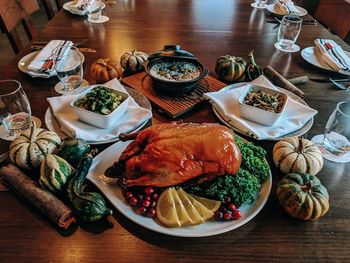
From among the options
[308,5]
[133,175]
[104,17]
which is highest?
[133,175]

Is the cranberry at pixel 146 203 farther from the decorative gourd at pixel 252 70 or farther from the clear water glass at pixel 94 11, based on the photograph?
the clear water glass at pixel 94 11

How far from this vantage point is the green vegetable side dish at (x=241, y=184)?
2.56 feet

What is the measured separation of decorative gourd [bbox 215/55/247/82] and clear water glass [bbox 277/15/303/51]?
1.59ft

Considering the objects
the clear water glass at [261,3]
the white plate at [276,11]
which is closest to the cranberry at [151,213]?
the white plate at [276,11]

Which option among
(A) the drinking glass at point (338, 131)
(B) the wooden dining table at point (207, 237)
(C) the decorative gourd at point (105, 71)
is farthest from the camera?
(C) the decorative gourd at point (105, 71)

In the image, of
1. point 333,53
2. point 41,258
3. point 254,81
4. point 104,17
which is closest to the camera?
point 41,258

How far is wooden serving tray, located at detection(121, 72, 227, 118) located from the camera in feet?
3.74

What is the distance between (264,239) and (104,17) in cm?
171

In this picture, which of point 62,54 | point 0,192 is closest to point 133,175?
point 0,192

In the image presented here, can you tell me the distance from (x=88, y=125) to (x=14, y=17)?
1.21 metres

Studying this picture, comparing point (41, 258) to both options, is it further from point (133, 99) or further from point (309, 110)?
point (309, 110)

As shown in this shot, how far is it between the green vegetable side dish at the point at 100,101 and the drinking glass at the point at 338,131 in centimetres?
72

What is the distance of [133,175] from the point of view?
2.64 ft

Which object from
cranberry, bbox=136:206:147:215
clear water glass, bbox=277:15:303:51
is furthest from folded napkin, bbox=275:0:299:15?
cranberry, bbox=136:206:147:215
